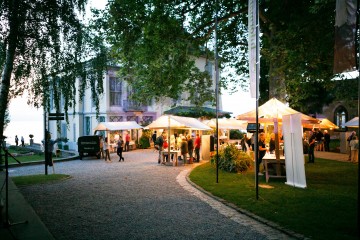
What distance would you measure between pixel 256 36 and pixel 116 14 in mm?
10378

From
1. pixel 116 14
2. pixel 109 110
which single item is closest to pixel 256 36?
pixel 116 14

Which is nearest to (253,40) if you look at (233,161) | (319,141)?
(233,161)

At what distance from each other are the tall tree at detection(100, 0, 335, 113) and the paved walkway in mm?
7759

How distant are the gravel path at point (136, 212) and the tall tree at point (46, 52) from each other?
108 inches

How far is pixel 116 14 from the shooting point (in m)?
17.3

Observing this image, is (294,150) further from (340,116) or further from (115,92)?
(340,116)

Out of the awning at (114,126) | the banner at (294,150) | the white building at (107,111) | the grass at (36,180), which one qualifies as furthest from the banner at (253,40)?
the white building at (107,111)

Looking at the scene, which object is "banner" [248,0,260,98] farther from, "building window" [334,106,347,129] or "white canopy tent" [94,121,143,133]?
"building window" [334,106,347,129]

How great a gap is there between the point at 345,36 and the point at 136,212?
243 inches

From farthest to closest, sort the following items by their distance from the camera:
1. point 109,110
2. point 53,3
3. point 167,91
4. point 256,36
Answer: point 109,110 → point 167,91 → point 256,36 → point 53,3

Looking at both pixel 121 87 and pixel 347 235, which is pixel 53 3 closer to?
pixel 347 235

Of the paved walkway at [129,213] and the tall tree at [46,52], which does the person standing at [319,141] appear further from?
the tall tree at [46,52]

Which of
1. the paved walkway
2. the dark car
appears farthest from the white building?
the paved walkway

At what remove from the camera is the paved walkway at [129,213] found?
6.25 metres
